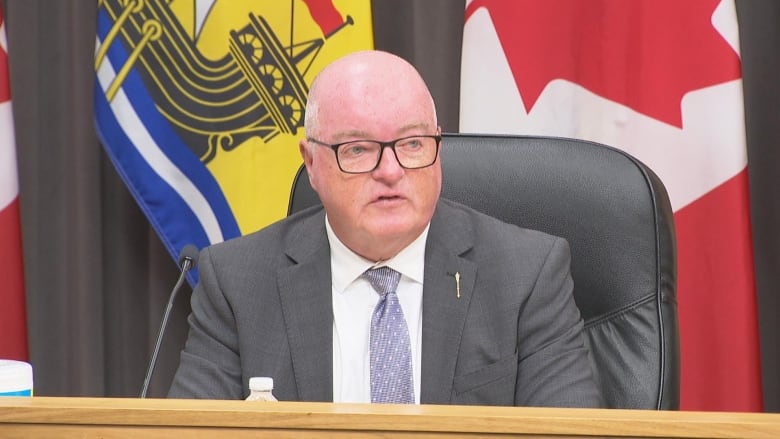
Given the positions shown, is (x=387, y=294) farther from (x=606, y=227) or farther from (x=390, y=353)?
(x=606, y=227)

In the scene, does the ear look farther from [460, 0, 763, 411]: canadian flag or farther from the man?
[460, 0, 763, 411]: canadian flag

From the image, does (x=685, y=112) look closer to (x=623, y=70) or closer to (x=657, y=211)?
(x=623, y=70)

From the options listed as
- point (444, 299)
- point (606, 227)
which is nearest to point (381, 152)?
point (444, 299)

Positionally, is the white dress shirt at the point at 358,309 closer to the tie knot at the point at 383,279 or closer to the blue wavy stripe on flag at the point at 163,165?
the tie knot at the point at 383,279

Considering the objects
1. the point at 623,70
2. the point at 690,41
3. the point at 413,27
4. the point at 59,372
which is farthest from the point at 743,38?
the point at 59,372

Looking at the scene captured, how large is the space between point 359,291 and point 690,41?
1204 millimetres

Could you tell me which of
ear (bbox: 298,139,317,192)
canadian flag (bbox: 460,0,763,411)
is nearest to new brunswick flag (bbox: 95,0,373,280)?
canadian flag (bbox: 460,0,763,411)

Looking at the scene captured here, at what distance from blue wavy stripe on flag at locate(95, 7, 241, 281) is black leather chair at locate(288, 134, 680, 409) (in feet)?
3.18

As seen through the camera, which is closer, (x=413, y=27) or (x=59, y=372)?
(x=413, y=27)

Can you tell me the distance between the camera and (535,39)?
2818mm

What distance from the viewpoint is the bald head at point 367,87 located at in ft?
6.36

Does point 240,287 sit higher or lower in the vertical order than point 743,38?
lower

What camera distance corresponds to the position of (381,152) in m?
1.94

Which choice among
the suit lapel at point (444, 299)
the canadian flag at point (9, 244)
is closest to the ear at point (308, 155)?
the suit lapel at point (444, 299)
